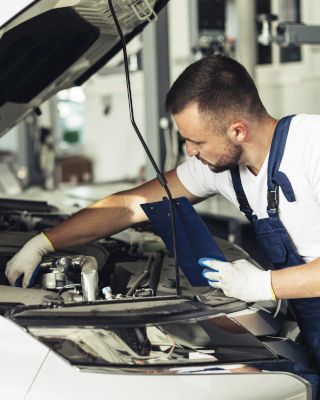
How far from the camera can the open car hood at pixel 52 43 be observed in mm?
2018

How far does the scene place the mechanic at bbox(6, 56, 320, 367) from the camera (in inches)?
83.8

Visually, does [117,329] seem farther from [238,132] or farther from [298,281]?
[238,132]

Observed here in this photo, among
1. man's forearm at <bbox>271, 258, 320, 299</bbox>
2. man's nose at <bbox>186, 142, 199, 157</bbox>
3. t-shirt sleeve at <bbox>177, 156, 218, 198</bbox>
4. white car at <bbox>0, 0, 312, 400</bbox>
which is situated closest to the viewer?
white car at <bbox>0, 0, 312, 400</bbox>

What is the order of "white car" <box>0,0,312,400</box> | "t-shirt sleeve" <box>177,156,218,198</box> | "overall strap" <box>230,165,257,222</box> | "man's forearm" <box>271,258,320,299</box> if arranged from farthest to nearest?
1. "t-shirt sleeve" <box>177,156,218,198</box>
2. "overall strap" <box>230,165,257,222</box>
3. "man's forearm" <box>271,258,320,299</box>
4. "white car" <box>0,0,312,400</box>

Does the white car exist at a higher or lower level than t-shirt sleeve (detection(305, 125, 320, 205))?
lower

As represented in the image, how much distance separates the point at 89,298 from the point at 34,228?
3.56ft

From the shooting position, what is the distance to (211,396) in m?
1.70

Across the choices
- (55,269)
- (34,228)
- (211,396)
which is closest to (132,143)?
(34,228)

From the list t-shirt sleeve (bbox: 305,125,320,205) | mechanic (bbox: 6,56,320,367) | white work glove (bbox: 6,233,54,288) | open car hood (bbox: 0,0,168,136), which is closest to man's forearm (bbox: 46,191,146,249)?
white work glove (bbox: 6,233,54,288)

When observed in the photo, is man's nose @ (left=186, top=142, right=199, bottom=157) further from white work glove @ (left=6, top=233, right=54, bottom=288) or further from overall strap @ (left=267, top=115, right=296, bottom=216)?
white work glove @ (left=6, top=233, right=54, bottom=288)

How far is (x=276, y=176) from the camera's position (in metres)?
2.17

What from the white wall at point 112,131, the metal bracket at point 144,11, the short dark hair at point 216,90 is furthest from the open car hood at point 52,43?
the white wall at point 112,131

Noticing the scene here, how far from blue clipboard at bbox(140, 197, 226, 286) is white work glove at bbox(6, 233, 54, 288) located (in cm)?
35

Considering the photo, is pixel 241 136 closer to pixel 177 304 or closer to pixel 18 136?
pixel 177 304
